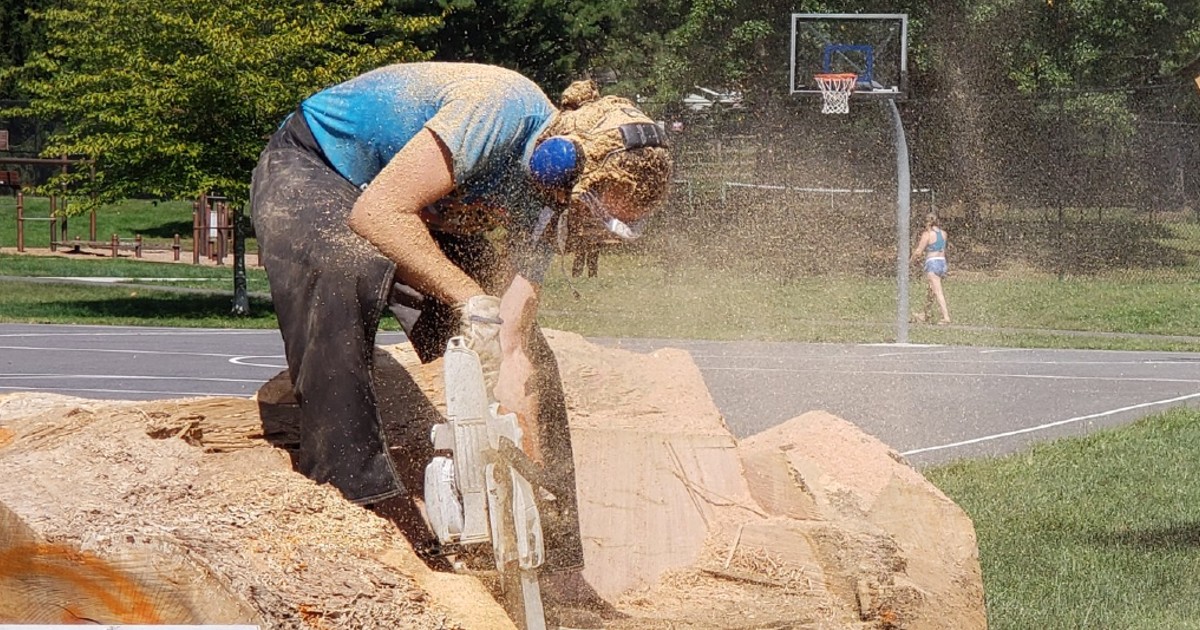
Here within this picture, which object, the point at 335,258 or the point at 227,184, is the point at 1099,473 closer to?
the point at 335,258

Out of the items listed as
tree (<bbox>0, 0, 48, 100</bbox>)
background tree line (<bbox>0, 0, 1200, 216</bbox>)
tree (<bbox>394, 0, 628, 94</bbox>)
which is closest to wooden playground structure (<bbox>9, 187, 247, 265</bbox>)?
background tree line (<bbox>0, 0, 1200, 216</bbox>)

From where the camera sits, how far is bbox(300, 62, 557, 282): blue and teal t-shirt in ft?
11.6

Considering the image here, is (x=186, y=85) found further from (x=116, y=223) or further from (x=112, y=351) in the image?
(x=116, y=223)

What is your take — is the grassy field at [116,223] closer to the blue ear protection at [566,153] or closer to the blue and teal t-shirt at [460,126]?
the blue and teal t-shirt at [460,126]

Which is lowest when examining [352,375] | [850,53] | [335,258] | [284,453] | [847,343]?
[847,343]

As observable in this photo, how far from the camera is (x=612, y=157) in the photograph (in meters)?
3.59

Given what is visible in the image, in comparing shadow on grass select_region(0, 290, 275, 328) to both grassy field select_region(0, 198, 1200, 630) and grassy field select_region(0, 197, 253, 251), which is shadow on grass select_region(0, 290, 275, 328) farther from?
grassy field select_region(0, 197, 253, 251)

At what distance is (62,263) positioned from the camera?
1197 inches

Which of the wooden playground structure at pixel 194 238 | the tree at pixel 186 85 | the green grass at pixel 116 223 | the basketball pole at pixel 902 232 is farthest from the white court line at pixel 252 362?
the green grass at pixel 116 223

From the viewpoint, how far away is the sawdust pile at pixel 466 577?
2879 mm

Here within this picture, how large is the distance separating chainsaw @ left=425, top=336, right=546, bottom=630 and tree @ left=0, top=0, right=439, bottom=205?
58.4 ft

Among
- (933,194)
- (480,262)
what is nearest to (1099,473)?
(480,262)

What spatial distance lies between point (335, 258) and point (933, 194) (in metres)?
28.2

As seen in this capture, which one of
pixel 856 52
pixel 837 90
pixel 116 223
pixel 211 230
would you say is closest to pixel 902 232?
pixel 837 90
